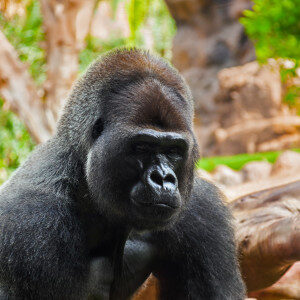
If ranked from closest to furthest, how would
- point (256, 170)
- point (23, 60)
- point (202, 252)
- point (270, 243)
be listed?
point (202, 252), point (270, 243), point (256, 170), point (23, 60)

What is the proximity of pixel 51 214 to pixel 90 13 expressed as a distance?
620 centimetres

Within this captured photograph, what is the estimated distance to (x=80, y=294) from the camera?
260 centimetres

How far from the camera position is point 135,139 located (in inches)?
93.4

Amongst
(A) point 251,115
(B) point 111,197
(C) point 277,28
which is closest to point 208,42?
(A) point 251,115

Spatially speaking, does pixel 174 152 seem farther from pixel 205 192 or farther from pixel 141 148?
pixel 205 192

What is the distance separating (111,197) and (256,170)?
5.92m

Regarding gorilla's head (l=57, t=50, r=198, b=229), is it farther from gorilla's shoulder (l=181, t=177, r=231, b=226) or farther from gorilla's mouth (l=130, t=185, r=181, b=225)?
gorilla's shoulder (l=181, t=177, r=231, b=226)

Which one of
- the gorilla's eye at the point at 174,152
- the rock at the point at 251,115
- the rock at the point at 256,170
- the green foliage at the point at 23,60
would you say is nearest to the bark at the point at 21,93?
the rock at the point at 256,170

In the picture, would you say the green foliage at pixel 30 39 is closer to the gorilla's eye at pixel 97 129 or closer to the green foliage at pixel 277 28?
the green foliage at pixel 277 28

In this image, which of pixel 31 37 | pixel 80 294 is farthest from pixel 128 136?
pixel 31 37

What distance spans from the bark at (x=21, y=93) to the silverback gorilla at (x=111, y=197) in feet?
17.1

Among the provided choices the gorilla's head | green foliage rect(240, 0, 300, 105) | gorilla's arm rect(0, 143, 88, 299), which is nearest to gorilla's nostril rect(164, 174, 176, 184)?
the gorilla's head

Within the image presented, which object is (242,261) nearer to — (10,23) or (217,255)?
(217,255)

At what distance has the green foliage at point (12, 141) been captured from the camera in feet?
37.3
